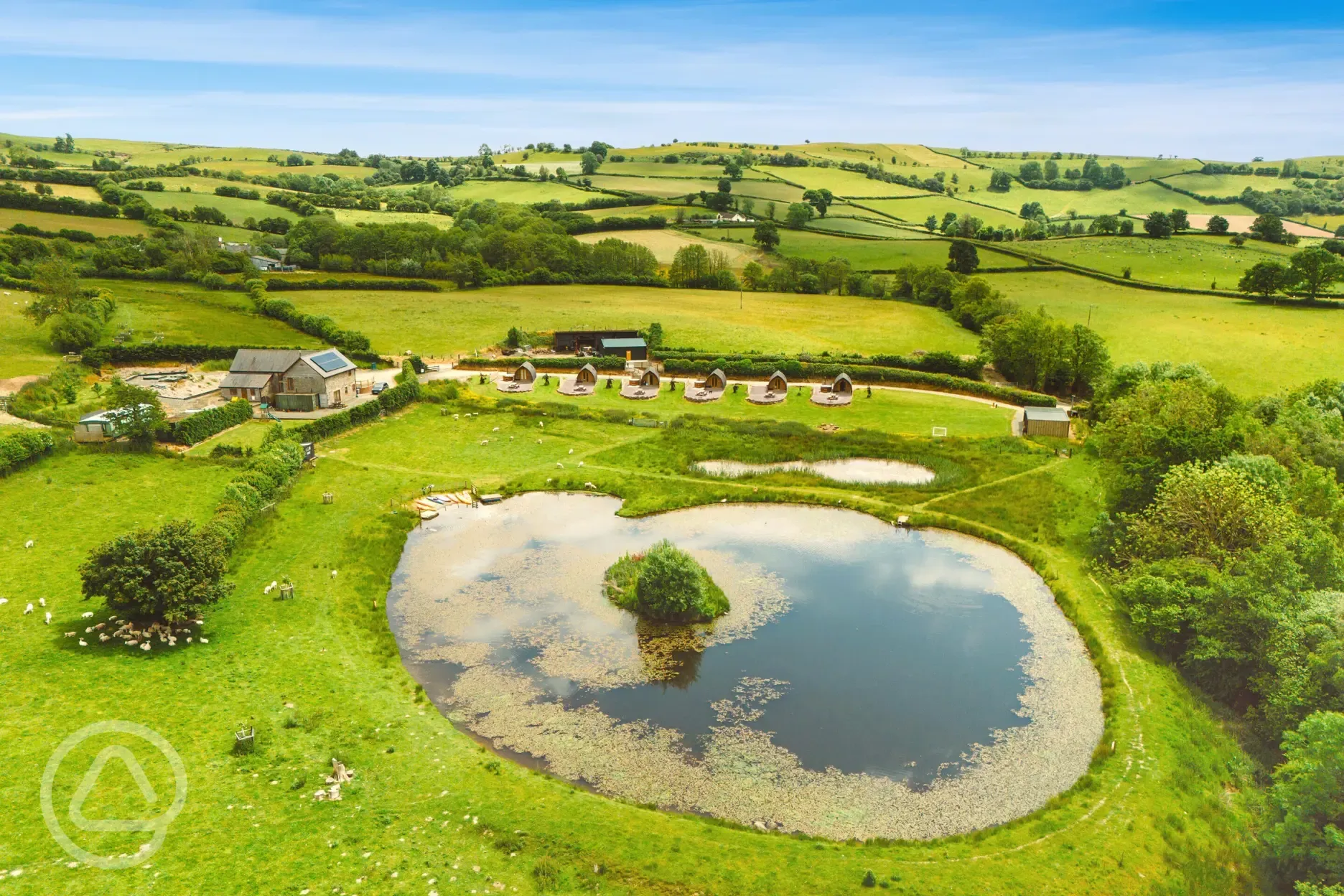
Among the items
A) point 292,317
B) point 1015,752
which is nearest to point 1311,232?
point 1015,752

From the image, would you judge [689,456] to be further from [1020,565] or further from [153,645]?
[153,645]

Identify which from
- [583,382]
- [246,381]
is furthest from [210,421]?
[583,382]

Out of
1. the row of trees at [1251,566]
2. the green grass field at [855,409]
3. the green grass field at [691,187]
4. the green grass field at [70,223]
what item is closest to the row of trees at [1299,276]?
the green grass field at [855,409]

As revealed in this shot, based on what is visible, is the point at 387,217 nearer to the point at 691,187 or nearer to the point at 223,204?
the point at 223,204

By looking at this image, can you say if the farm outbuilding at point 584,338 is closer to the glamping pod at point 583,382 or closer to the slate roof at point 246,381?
the glamping pod at point 583,382

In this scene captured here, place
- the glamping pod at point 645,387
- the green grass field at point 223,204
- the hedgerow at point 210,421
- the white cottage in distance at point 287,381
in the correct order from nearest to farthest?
the hedgerow at point 210,421 < the white cottage in distance at point 287,381 < the glamping pod at point 645,387 < the green grass field at point 223,204

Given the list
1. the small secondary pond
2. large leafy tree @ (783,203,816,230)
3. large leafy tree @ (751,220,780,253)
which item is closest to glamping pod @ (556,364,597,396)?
the small secondary pond
